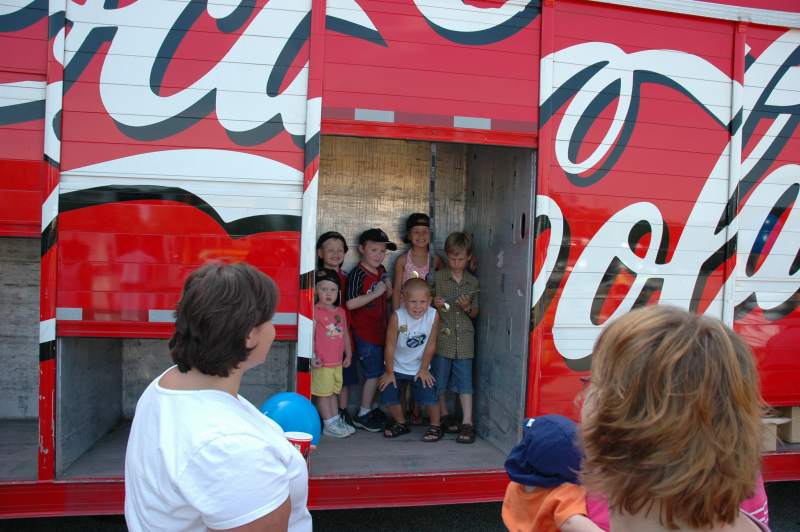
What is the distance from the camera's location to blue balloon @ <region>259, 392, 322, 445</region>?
2266 mm

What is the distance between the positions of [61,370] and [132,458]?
1795mm

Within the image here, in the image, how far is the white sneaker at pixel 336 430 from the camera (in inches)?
156

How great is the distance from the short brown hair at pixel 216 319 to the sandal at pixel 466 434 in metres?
2.81

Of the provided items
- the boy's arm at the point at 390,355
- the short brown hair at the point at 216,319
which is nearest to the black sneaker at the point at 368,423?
the boy's arm at the point at 390,355

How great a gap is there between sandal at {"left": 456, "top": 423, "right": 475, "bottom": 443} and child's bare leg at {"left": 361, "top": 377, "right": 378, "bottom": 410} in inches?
29.0

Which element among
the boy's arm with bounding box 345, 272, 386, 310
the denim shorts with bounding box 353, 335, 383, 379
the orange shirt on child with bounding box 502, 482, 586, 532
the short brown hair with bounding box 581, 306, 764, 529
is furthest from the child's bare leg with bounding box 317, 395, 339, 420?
the short brown hair with bounding box 581, 306, 764, 529

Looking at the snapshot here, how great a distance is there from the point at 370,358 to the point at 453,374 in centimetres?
63

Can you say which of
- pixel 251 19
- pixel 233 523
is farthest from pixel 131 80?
pixel 233 523

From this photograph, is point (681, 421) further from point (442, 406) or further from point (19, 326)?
point (19, 326)

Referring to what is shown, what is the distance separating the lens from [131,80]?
2861 mm

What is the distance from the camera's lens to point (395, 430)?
406 cm

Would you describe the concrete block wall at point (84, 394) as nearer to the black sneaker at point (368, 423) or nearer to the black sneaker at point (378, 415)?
the black sneaker at point (368, 423)

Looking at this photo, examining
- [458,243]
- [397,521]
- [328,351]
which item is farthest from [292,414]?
[458,243]

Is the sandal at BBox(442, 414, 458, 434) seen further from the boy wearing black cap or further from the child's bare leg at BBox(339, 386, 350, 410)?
the child's bare leg at BBox(339, 386, 350, 410)
